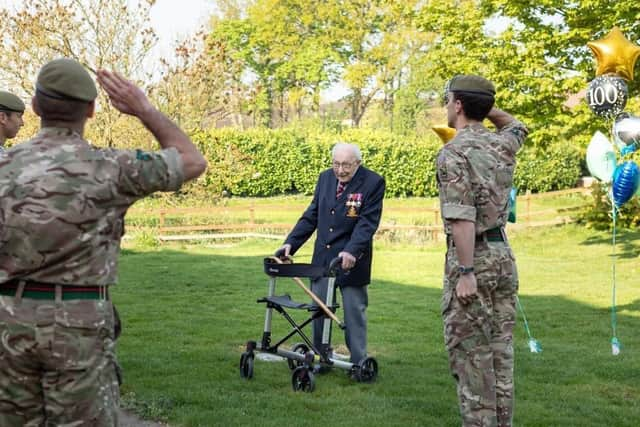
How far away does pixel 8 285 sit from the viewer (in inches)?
125

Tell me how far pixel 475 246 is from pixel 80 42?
1806 cm

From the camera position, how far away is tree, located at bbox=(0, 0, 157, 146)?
66.9 ft

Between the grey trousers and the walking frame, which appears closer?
the walking frame

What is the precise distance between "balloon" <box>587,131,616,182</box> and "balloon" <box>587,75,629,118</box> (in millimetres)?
571

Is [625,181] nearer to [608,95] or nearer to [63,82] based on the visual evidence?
[608,95]

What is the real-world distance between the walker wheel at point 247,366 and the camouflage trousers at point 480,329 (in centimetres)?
297

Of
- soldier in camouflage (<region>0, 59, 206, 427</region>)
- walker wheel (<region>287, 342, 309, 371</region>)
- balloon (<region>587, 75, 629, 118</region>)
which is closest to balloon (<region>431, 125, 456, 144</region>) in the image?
walker wheel (<region>287, 342, 309, 371</region>)

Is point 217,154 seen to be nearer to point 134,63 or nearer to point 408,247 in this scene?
point 134,63

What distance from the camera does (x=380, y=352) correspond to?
8.89 m

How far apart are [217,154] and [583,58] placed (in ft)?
32.2

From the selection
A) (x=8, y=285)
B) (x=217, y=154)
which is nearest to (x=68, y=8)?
(x=217, y=154)

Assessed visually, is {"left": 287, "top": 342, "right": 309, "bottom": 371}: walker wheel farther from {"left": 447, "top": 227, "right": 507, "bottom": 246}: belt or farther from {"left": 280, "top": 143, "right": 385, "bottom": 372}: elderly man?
{"left": 447, "top": 227, "right": 507, "bottom": 246}: belt

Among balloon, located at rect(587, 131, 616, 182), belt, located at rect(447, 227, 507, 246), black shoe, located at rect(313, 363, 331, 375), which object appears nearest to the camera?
belt, located at rect(447, 227, 507, 246)

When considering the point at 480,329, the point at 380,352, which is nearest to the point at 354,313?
the point at 380,352
